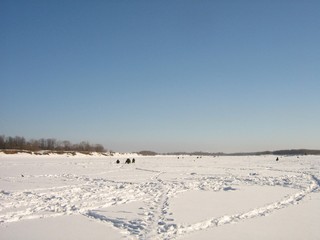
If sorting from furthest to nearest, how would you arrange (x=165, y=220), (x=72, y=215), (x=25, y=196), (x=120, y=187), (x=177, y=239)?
(x=120, y=187) < (x=25, y=196) < (x=72, y=215) < (x=165, y=220) < (x=177, y=239)

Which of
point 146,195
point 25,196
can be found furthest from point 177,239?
point 25,196

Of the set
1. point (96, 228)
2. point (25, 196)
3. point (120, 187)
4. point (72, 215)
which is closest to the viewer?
point (96, 228)

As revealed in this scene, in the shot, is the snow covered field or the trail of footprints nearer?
the snow covered field

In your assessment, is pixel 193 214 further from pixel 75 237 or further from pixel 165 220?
pixel 75 237

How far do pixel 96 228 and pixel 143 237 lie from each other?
1143 millimetres

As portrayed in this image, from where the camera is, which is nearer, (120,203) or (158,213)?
(158,213)

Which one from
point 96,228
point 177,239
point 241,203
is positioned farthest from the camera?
point 241,203

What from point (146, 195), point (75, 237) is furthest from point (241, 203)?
point (75, 237)

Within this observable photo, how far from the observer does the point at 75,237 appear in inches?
231

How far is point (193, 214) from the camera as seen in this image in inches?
303

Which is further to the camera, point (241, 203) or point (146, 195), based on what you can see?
point (146, 195)

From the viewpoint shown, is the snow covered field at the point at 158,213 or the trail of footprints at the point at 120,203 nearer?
the snow covered field at the point at 158,213

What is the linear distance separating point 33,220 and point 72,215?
0.85m

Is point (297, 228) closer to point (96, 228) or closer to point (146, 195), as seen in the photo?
point (96, 228)
